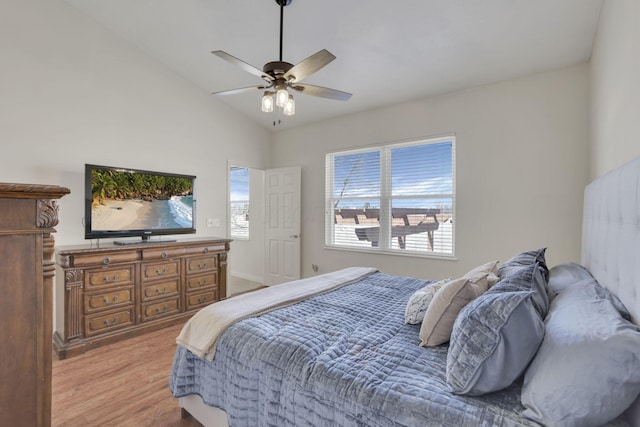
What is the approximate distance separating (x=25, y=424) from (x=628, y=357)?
1591mm

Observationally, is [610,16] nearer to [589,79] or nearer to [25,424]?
[589,79]

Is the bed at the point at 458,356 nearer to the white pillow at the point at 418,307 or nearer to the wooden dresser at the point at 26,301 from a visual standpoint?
the white pillow at the point at 418,307

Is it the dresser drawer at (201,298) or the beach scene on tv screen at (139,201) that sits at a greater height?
the beach scene on tv screen at (139,201)

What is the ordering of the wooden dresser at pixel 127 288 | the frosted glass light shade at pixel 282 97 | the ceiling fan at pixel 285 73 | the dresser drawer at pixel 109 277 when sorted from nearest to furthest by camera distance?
the ceiling fan at pixel 285 73 → the frosted glass light shade at pixel 282 97 → the wooden dresser at pixel 127 288 → the dresser drawer at pixel 109 277

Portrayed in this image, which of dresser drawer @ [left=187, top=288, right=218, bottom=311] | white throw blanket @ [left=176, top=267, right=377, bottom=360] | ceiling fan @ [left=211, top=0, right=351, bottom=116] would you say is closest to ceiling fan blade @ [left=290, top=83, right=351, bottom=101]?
ceiling fan @ [left=211, top=0, right=351, bottom=116]

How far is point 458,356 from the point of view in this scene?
106 cm

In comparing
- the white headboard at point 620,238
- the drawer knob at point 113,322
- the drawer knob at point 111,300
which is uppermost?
the white headboard at point 620,238

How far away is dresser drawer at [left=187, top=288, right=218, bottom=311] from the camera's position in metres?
3.67

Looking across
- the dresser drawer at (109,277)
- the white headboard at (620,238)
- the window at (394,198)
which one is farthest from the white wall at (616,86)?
the dresser drawer at (109,277)

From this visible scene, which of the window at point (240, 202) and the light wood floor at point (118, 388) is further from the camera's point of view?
the window at point (240, 202)

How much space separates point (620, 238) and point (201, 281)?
3807mm

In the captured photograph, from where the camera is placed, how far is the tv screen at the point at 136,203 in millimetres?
3109

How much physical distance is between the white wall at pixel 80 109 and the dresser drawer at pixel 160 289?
0.86 metres

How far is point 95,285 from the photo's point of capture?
288cm
